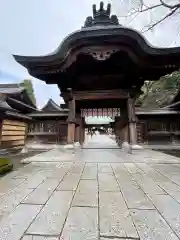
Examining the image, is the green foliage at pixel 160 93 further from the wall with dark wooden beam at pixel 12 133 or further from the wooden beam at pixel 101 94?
the wooden beam at pixel 101 94

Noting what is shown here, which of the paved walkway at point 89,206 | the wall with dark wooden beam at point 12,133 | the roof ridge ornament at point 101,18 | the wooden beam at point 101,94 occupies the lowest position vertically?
the paved walkway at point 89,206

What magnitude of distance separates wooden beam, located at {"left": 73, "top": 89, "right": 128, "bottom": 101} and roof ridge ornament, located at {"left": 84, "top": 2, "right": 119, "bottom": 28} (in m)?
2.84

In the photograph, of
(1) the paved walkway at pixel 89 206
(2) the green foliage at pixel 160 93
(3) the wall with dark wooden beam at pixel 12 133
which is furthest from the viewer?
(2) the green foliage at pixel 160 93

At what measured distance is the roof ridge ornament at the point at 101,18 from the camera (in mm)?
7797

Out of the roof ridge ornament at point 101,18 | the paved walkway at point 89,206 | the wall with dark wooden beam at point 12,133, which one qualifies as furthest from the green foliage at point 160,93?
the paved walkway at point 89,206

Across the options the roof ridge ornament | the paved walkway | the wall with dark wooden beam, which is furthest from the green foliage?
the paved walkway

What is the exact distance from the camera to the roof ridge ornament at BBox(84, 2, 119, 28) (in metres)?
7.80

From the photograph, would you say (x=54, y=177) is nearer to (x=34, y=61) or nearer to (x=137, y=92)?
(x=34, y=61)

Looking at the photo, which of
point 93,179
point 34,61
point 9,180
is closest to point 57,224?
point 93,179

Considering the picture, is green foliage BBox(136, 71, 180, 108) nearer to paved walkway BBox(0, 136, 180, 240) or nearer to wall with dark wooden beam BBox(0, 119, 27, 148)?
wall with dark wooden beam BBox(0, 119, 27, 148)

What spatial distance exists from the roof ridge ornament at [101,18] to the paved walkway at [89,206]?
653cm

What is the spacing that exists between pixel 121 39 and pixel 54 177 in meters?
5.11

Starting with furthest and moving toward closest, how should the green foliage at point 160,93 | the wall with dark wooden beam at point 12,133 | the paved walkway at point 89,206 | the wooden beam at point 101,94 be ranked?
the green foliage at point 160,93
the wall with dark wooden beam at point 12,133
the wooden beam at point 101,94
the paved walkway at point 89,206

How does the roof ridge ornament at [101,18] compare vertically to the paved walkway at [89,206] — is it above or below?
above
